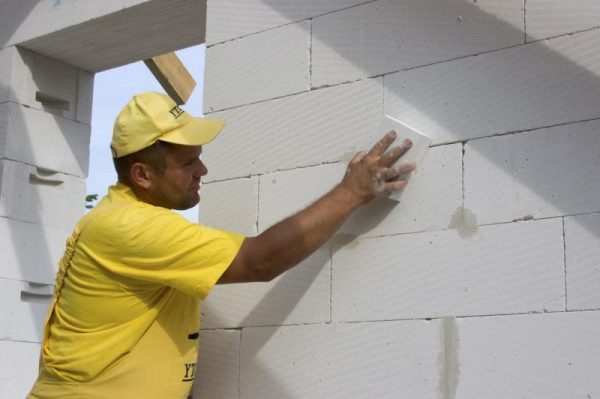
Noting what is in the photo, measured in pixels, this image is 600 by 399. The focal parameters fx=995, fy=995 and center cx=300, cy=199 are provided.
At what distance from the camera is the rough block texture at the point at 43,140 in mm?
4543

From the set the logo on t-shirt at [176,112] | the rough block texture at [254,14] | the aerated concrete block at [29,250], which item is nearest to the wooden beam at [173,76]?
the aerated concrete block at [29,250]

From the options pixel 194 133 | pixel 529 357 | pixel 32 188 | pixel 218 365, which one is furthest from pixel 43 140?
pixel 529 357

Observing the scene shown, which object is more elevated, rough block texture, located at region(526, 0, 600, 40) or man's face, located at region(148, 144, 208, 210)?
rough block texture, located at region(526, 0, 600, 40)

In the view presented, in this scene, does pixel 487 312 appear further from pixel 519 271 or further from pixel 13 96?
pixel 13 96

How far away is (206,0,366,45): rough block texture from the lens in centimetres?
322

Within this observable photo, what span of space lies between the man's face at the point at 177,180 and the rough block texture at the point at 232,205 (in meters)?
0.36

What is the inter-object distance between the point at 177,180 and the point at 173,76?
2.70 metres

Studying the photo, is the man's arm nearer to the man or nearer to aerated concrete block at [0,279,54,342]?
the man

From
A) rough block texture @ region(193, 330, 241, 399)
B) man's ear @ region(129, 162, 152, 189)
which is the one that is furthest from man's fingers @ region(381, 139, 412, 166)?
rough block texture @ region(193, 330, 241, 399)

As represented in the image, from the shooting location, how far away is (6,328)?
4484mm

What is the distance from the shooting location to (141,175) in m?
2.91

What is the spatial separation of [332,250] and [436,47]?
68 cm

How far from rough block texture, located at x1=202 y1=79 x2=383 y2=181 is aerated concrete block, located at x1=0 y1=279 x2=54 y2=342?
1569mm

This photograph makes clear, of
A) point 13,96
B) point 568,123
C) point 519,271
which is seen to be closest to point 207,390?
point 519,271
